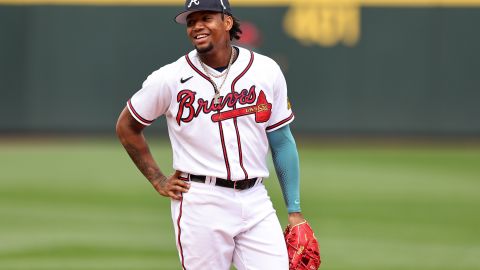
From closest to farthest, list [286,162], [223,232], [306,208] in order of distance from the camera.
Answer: [223,232] < [286,162] < [306,208]

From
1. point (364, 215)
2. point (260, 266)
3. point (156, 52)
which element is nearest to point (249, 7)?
point (156, 52)

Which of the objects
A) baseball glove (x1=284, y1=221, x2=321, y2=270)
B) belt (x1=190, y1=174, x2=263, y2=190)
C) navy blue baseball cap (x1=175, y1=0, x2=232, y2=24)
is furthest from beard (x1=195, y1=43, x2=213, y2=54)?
baseball glove (x1=284, y1=221, x2=321, y2=270)

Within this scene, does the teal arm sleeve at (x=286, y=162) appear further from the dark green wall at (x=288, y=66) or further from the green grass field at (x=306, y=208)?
the dark green wall at (x=288, y=66)

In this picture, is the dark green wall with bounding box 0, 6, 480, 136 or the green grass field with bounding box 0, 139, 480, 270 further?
the dark green wall with bounding box 0, 6, 480, 136

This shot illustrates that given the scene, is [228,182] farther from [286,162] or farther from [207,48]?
[207,48]

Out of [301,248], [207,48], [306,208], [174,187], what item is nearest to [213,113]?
[207,48]

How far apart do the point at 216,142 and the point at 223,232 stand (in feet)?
1.53

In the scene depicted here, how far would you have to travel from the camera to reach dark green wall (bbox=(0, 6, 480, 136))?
21.0 meters

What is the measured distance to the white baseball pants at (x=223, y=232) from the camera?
227 inches

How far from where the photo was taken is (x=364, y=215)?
1260cm

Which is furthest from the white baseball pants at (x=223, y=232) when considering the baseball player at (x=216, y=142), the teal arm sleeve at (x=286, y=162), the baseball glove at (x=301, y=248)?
the teal arm sleeve at (x=286, y=162)

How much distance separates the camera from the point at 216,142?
5.77 m

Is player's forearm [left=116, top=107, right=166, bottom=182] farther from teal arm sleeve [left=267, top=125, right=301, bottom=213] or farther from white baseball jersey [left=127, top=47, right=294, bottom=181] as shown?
teal arm sleeve [left=267, top=125, right=301, bottom=213]

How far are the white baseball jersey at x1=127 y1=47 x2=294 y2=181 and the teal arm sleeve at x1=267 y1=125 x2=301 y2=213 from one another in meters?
0.13
